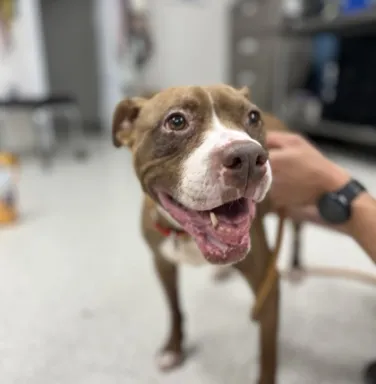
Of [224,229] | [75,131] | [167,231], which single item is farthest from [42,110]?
[224,229]

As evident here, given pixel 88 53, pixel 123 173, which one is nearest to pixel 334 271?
pixel 123 173

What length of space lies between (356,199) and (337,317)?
20.8 inches

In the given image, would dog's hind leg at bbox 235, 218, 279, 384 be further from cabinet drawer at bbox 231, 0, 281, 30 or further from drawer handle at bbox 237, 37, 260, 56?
drawer handle at bbox 237, 37, 260, 56

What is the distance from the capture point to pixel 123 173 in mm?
3209

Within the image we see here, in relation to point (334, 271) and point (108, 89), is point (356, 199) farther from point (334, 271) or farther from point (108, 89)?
point (108, 89)

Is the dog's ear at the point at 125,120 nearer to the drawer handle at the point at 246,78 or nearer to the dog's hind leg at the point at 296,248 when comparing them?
the dog's hind leg at the point at 296,248

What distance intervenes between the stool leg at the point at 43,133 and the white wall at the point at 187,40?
4.01ft

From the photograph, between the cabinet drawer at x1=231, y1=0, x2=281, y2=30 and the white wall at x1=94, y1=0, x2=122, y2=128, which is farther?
the white wall at x1=94, y1=0, x2=122, y2=128

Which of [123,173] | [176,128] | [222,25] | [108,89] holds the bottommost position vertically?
[123,173]

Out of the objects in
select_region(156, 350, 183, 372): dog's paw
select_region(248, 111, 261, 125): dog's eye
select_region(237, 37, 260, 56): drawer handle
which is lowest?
select_region(156, 350, 183, 372): dog's paw

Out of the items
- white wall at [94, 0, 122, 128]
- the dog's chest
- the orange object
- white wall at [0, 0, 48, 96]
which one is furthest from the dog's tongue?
white wall at [94, 0, 122, 128]

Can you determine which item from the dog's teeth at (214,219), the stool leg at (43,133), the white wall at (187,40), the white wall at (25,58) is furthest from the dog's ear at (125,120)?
the white wall at (187,40)

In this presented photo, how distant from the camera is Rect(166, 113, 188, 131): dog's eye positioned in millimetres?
805

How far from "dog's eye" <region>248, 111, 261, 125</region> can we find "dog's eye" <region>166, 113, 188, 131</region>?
136mm
